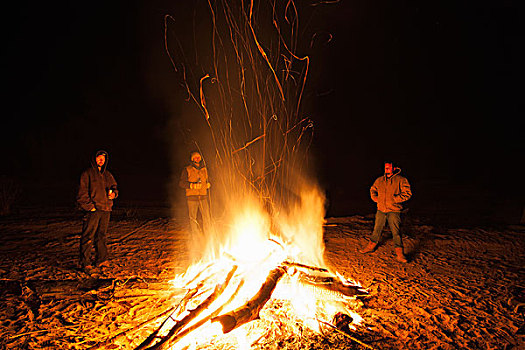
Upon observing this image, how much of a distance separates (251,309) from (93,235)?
10.5ft

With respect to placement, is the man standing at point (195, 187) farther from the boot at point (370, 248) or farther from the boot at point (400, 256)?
the boot at point (400, 256)

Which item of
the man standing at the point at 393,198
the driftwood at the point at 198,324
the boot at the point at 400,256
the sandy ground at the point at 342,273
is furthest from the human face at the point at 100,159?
the boot at the point at 400,256

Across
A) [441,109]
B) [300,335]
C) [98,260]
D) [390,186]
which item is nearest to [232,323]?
[300,335]

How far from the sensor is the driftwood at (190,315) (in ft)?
10.2

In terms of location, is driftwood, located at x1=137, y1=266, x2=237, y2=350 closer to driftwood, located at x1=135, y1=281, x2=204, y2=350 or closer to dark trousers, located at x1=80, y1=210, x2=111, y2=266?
driftwood, located at x1=135, y1=281, x2=204, y2=350

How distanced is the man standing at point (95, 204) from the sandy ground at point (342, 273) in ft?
1.18

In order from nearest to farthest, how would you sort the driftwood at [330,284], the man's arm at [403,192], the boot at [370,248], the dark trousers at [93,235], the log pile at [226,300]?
the log pile at [226,300], the driftwood at [330,284], the dark trousers at [93,235], the man's arm at [403,192], the boot at [370,248]

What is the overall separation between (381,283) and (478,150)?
29818mm

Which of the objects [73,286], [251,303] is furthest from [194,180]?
[251,303]

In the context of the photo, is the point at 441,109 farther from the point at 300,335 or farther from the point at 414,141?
the point at 300,335

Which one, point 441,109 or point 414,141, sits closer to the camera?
point 414,141

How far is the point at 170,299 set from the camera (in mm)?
4191

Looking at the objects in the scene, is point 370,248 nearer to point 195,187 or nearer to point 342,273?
point 342,273

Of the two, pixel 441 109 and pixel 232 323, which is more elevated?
pixel 441 109
